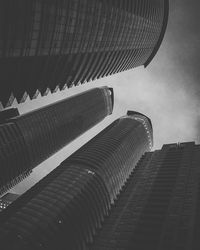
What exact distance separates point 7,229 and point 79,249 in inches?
1321

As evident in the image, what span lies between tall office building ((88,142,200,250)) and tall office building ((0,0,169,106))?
54.8 metres

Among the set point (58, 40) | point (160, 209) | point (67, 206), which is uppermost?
point (58, 40)

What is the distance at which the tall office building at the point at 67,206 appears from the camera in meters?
102

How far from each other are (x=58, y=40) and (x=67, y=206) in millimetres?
83132

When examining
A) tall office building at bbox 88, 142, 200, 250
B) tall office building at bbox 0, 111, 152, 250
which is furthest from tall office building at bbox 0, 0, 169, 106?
tall office building at bbox 88, 142, 200, 250

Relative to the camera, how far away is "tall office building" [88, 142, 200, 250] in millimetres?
87250

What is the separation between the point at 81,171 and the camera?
484 feet

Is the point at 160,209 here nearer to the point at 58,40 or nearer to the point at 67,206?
the point at 67,206

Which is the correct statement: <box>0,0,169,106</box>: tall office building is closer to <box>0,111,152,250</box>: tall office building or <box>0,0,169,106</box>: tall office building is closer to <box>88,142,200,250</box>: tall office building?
<box>0,111,152,250</box>: tall office building

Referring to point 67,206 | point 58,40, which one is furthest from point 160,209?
point 58,40

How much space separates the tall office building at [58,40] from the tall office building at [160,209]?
2157 inches

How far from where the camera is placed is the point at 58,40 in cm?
5406

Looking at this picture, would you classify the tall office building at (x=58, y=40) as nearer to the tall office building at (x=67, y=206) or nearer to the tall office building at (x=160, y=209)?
the tall office building at (x=67, y=206)

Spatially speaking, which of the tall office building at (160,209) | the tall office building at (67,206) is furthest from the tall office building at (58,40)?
the tall office building at (160,209)
